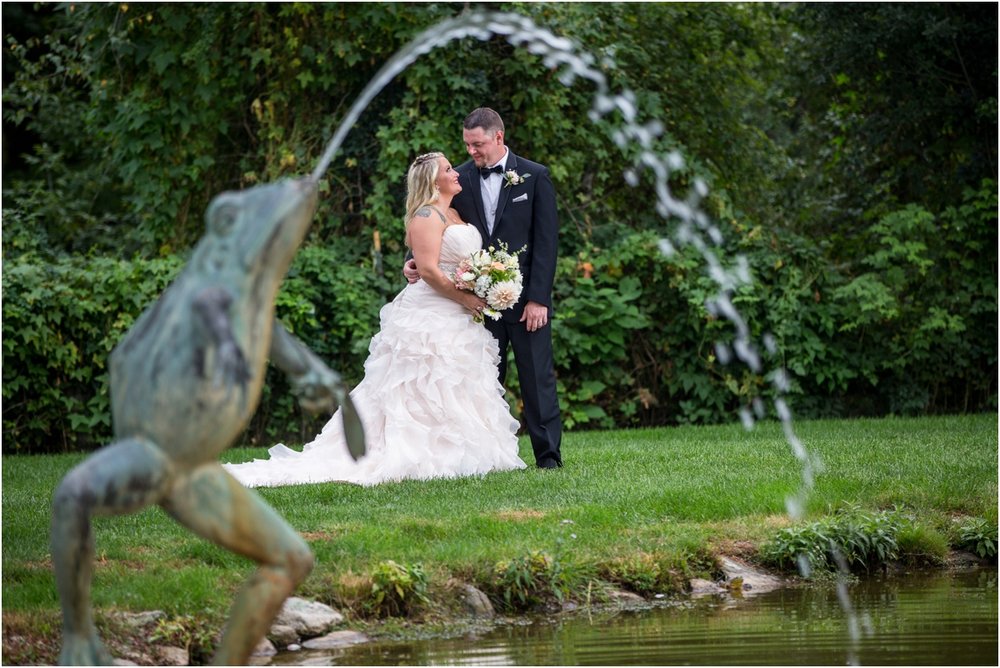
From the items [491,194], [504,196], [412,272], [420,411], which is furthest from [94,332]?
[504,196]

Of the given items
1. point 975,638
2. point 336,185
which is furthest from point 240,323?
point 336,185

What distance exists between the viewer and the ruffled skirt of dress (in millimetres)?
8070

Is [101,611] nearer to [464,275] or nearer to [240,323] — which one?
[240,323]

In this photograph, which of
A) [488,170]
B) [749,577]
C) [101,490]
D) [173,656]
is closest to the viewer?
[101,490]

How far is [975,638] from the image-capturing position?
15.7ft

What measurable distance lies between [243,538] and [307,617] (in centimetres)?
165

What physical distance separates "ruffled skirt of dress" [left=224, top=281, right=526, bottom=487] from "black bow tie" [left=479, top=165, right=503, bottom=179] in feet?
2.72

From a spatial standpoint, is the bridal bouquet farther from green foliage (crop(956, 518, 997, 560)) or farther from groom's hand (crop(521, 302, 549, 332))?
green foliage (crop(956, 518, 997, 560))

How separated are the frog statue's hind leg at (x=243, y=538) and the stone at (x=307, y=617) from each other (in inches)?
56.9

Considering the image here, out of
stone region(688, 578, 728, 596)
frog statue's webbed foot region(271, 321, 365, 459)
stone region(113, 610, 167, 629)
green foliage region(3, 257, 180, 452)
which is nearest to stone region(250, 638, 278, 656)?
stone region(113, 610, 167, 629)

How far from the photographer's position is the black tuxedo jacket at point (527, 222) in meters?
8.35

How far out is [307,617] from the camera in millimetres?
5164

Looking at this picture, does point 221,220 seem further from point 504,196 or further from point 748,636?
point 504,196

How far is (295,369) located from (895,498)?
4.27 metres
